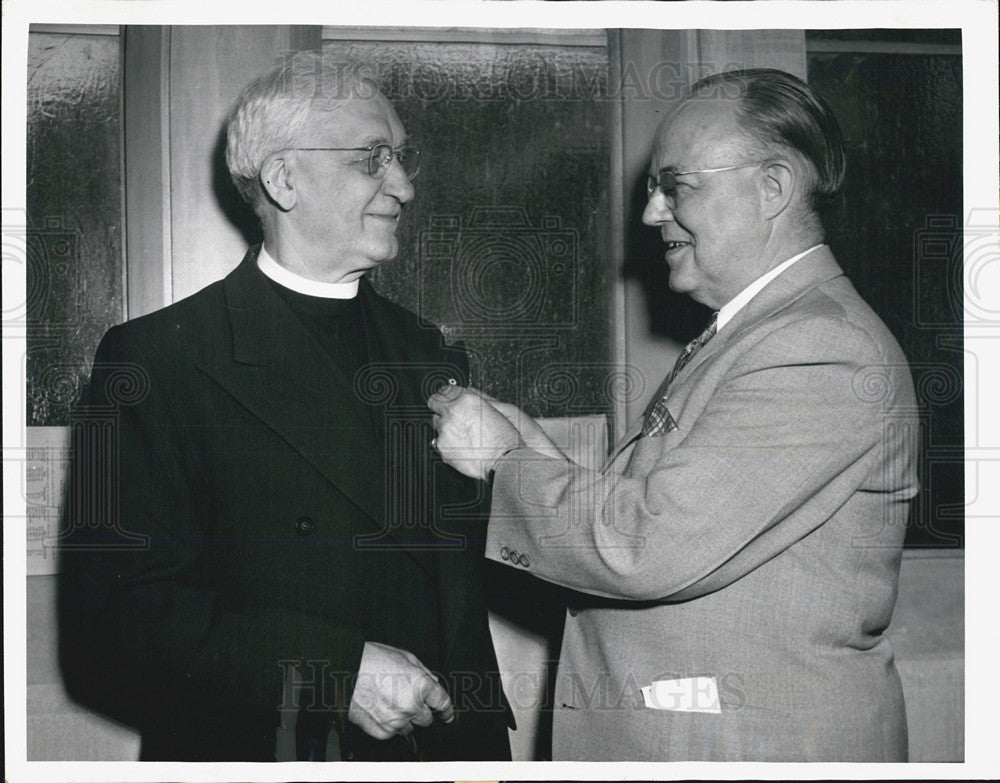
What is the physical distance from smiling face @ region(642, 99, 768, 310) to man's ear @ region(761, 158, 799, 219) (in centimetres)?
2

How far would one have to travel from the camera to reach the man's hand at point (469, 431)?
182 centimetres

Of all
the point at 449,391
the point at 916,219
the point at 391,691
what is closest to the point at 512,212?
the point at 449,391

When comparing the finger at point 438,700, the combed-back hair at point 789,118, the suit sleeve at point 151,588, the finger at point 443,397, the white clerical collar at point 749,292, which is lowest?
the finger at point 438,700

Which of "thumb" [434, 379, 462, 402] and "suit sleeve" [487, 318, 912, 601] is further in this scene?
"thumb" [434, 379, 462, 402]

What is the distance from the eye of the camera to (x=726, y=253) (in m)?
1.76

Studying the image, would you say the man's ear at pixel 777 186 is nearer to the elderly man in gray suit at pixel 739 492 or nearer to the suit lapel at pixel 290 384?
the elderly man in gray suit at pixel 739 492

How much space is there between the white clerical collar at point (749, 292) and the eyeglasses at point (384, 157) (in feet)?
2.19

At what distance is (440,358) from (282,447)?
0.36m

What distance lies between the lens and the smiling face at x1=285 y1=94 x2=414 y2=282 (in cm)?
180

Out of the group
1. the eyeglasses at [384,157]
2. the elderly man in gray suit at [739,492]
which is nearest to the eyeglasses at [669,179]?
the elderly man in gray suit at [739,492]

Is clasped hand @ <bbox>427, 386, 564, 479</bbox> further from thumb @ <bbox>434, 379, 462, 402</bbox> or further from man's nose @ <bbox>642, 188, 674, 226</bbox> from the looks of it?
man's nose @ <bbox>642, 188, 674, 226</bbox>

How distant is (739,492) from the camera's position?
161 cm

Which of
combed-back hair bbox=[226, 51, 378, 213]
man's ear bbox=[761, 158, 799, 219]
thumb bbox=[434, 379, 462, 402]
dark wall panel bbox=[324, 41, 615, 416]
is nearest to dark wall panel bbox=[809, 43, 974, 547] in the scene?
man's ear bbox=[761, 158, 799, 219]

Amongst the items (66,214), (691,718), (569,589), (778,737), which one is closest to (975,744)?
(778,737)
